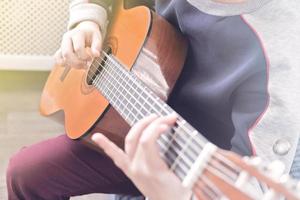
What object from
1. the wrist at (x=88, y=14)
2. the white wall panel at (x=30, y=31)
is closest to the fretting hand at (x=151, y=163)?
the wrist at (x=88, y=14)

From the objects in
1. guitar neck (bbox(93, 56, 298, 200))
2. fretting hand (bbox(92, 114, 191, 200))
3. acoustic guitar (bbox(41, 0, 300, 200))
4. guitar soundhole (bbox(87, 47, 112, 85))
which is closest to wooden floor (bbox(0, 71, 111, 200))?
acoustic guitar (bbox(41, 0, 300, 200))

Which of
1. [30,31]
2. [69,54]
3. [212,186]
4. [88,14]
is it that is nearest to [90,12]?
[88,14]

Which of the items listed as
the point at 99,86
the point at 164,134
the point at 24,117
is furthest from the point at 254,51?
the point at 24,117

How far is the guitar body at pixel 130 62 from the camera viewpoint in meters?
0.89

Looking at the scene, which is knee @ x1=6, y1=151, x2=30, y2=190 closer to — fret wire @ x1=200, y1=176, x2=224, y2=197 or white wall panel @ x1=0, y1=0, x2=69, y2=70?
fret wire @ x1=200, y1=176, x2=224, y2=197

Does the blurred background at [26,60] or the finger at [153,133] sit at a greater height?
the finger at [153,133]

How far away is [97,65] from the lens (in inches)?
39.2

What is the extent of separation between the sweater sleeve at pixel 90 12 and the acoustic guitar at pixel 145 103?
30 millimetres

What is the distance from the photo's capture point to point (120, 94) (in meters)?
0.82

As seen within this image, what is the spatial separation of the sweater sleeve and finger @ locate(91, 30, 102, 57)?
1.7 inches

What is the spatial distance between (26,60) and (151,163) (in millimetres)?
1374

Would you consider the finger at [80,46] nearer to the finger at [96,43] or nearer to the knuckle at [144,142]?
the finger at [96,43]

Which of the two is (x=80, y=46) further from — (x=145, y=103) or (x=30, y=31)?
(x=30, y=31)

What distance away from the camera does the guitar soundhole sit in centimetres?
98
